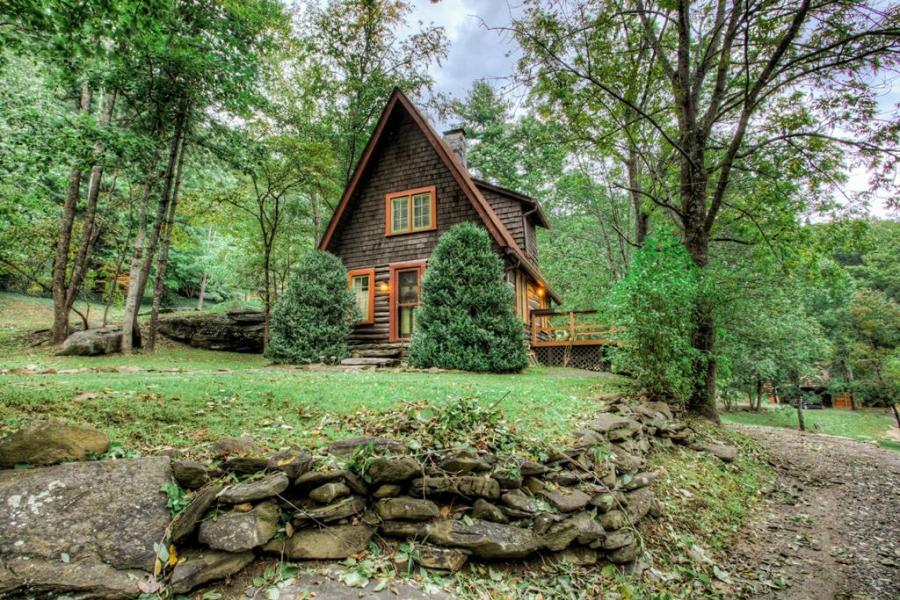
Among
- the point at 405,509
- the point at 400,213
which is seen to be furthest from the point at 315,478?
the point at 400,213

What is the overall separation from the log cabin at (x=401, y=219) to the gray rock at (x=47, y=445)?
869 centimetres

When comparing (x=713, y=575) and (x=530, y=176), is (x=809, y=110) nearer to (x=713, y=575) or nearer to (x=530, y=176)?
(x=713, y=575)

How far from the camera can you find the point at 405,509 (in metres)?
2.92

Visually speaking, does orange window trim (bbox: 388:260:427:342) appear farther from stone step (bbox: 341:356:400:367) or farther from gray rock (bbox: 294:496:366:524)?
gray rock (bbox: 294:496:366:524)

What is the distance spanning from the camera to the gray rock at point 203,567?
7.17 feet

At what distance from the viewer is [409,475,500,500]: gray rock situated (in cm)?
302

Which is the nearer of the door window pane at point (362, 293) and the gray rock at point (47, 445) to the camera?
the gray rock at point (47, 445)

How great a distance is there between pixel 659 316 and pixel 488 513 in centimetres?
426

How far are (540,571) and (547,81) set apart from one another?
8.30 m

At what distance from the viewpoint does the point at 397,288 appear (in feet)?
39.8

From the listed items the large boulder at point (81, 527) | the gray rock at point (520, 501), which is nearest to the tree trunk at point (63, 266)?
the large boulder at point (81, 527)

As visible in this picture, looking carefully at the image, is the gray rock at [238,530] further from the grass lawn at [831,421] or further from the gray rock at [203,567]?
the grass lawn at [831,421]

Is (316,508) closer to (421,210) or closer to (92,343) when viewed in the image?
(421,210)

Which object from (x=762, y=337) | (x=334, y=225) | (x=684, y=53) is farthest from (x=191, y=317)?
(x=762, y=337)
